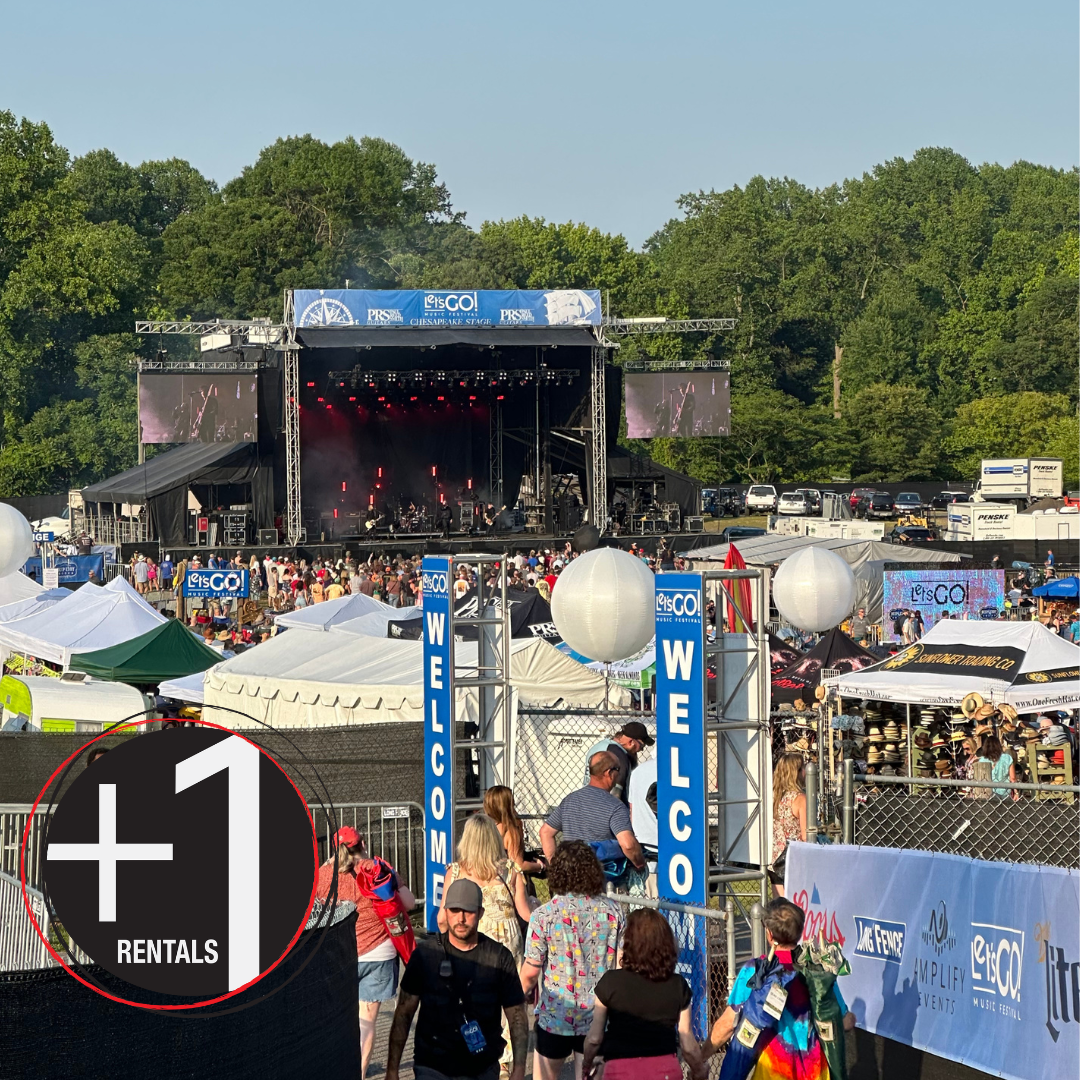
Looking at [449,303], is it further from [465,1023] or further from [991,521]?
[465,1023]

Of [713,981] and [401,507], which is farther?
[401,507]

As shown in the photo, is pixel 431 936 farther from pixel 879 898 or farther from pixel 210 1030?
pixel 879 898

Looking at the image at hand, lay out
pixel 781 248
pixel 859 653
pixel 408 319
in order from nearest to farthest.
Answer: pixel 859 653 < pixel 408 319 < pixel 781 248

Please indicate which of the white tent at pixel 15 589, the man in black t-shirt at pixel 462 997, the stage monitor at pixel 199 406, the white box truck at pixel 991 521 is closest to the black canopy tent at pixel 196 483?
the stage monitor at pixel 199 406

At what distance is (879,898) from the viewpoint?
22.4 feet

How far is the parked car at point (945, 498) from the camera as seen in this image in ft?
198

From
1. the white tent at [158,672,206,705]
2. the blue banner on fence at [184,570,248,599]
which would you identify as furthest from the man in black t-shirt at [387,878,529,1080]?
the blue banner on fence at [184,570,248,599]

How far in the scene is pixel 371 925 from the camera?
21.9ft

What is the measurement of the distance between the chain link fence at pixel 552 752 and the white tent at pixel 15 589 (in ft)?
39.1

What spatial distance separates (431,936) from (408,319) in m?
33.9

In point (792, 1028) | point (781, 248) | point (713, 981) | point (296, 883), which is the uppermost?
point (781, 248)

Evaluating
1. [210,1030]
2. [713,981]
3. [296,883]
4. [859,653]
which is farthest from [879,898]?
[859,653]

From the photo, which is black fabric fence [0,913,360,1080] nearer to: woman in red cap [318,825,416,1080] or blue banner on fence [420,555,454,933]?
woman in red cap [318,825,416,1080]

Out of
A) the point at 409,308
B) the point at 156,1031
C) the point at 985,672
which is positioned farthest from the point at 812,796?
the point at 409,308
